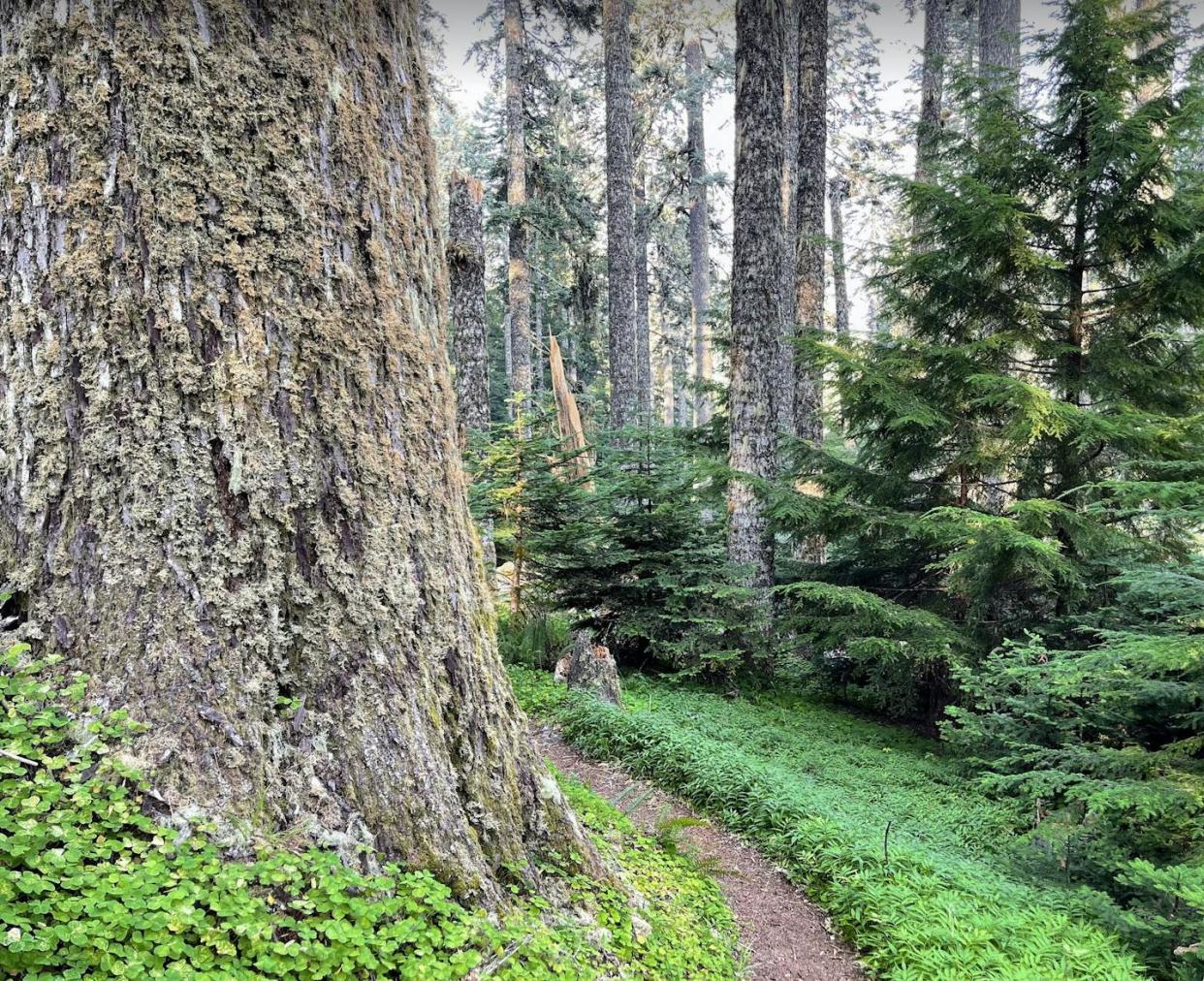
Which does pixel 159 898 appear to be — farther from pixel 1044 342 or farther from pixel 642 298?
pixel 642 298

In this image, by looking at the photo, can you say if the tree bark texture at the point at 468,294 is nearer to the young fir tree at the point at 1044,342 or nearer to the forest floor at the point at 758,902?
the young fir tree at the point at 1044,342

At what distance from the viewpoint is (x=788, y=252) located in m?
12.3

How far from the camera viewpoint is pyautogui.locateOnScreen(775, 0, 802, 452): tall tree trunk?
9156 millimetres

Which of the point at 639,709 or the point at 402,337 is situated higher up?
the point at 402,337

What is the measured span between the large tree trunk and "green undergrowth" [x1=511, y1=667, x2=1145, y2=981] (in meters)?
2.54

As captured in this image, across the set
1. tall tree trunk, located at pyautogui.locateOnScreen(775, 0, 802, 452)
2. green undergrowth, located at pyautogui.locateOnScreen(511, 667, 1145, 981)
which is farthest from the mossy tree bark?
green undergrowth, located at pyautogui.locateOnScreen(511, 667, 1145, 981)

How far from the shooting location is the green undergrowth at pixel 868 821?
131 inches

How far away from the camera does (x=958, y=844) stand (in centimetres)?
473

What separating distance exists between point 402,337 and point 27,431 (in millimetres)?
1091

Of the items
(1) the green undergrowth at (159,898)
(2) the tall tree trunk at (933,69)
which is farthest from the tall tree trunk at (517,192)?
(1) the green undergrowth at (159,898)

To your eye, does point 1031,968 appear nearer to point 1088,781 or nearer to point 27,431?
point 1088,781

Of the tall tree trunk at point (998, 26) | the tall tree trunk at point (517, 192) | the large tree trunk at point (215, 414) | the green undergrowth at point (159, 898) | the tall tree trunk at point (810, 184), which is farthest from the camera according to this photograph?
the tall tree trunk at point (517, 192)

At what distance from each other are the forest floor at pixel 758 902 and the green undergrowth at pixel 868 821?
10 cm

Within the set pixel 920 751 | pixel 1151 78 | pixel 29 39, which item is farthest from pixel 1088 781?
pixel 1151 78
